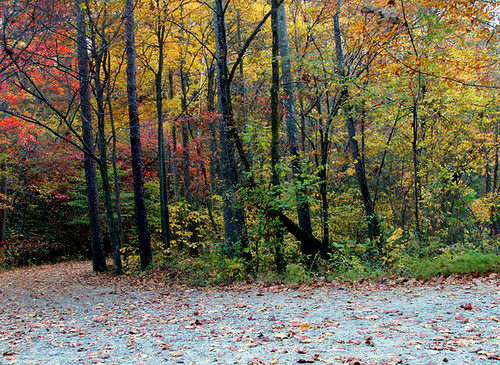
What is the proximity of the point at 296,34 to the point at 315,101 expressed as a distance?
16.6 ft

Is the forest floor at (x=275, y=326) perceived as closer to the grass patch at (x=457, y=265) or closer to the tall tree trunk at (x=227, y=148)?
the grass patch at (x=457, y=265)

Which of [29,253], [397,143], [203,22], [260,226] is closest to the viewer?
[260,226]

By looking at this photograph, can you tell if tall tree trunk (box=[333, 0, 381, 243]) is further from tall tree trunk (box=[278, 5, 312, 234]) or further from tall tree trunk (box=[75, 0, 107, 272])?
tall tree trunk (box=[75, 0, 107, 272])

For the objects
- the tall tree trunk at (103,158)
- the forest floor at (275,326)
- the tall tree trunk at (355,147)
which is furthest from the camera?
the tall tree trunk at (103,158)

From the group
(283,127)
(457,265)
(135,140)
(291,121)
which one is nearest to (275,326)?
(457,265)

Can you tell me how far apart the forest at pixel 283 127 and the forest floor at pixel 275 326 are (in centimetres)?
139

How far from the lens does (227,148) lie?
29.6 ft

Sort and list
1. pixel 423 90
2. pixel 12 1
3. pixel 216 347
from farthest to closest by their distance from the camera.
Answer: pixel 423 90
pixel 12 1
pixel 216 347

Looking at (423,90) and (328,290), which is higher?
(423,90)

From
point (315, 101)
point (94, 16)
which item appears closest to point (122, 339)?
point (315, 101)

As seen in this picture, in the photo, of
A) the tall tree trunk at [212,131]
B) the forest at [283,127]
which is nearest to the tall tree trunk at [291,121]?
the forest at [283,127]

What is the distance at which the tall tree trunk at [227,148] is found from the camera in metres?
8.79

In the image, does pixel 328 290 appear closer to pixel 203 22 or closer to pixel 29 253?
pixel 203 22

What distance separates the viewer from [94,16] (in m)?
12.4
